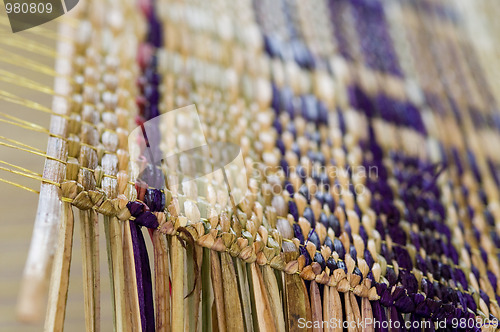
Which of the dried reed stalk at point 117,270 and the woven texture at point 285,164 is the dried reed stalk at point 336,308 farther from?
the dried reed stalk at point 117,270

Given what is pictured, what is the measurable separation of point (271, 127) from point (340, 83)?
15cm

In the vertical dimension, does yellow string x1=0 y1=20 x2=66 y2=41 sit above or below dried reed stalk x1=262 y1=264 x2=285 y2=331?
above

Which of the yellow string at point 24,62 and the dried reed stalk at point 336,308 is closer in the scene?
the dried reed stalk at point 336,308

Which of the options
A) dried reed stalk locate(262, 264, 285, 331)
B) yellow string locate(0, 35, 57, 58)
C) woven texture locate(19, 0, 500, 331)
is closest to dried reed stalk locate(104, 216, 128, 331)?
woven texture locate(19, 0, 500, 331)

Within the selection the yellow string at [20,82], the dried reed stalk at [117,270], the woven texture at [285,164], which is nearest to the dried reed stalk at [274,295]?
the woven texture at [285,164]

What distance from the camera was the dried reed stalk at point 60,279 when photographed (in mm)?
324

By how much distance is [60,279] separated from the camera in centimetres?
33

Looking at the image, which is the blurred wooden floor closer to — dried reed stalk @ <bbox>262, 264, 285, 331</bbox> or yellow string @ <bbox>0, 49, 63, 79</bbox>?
yellow string @ <bbox>0, 49, 63, 79</bbox>

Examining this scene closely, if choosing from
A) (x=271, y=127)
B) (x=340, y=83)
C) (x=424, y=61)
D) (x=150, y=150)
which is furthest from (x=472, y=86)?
(x=150, y=150)

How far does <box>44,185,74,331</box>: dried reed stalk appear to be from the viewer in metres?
0.32

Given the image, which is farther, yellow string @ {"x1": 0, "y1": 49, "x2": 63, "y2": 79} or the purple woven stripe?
yellow string @ {"x1": 0, "y1": 49, "x2": 63, "y2": 79}

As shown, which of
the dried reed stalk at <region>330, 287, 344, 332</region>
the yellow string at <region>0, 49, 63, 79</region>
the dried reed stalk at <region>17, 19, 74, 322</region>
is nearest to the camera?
the dried reed stalk at <region>17, 19, 74, 322</region>

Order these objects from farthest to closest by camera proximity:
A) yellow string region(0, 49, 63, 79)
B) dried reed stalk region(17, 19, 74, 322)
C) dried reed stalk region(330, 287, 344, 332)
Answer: yellow string region(0, 49, 63, 79), dried reed stalk region(330, 287, 344, 332), dried reed stalk region(17, 19, 74, 322)

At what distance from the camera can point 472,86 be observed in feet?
2.52
